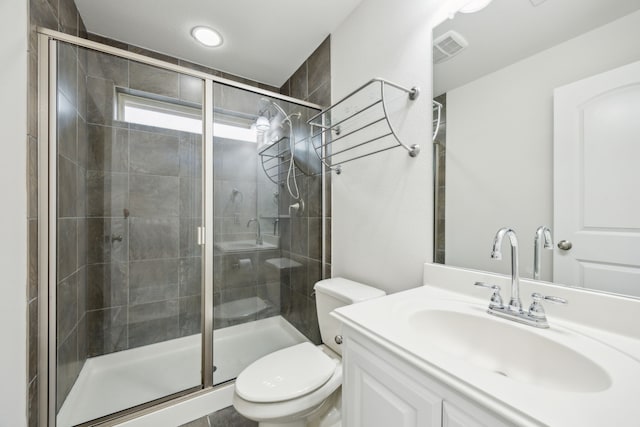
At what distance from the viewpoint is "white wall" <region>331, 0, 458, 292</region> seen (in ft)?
3.54

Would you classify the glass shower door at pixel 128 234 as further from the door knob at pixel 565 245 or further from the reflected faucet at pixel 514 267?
the door knob at pixel 565 245

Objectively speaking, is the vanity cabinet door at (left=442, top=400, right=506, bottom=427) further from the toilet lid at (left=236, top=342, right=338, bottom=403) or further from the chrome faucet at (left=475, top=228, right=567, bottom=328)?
the toilet lid at (left=236, top=342, right=338, bottom=403)

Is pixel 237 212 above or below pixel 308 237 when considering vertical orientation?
above

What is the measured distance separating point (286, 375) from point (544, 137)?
1.34 m

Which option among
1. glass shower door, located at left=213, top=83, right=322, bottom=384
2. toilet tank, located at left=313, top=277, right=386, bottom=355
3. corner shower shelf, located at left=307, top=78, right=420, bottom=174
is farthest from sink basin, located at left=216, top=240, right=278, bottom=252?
corner shower shelf, located at left=307, top=78, right=420, bottom=174

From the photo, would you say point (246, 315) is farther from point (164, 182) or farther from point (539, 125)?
point (539, 125)

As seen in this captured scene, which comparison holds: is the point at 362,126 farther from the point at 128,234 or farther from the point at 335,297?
the point at 128,234

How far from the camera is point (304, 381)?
106cm

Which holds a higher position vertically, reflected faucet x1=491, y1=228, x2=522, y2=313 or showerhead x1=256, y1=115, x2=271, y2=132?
showerhead x1=256, y1=115, x2=271, y2=132

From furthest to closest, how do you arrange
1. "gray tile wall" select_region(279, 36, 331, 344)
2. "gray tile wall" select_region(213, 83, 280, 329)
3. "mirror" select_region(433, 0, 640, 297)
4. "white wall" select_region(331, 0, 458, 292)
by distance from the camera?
1. "gray tile wall" select_region(279, 36, 331, 344)
2. "gray tile wall" select_region(213, 83, 280, 329)
3. "white wall" select_region(331, 0, 458, 292)
4. "mirror" select_region(433, 0, 640, 297)

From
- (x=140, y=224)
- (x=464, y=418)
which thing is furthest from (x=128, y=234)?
(x=464, y=418)

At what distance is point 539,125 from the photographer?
0.79 m

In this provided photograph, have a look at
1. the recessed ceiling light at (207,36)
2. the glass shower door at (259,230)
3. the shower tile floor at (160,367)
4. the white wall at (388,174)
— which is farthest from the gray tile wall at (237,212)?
the white wall at (388,174)

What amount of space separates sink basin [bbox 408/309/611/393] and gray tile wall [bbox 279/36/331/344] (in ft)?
3.18
